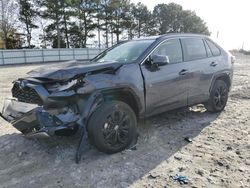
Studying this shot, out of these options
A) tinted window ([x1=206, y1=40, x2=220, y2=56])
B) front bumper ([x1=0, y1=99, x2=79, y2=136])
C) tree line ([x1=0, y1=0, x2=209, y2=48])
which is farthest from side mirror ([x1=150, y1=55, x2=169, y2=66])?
tree line ([x1=0, y1=0, x2=209, y2=48])

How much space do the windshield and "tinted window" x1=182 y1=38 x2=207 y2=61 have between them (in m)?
0.83

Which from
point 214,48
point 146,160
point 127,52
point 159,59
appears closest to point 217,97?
point 214,48

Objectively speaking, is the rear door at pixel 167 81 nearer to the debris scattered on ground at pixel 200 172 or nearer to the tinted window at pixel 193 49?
the tinted window at pixel 193 49

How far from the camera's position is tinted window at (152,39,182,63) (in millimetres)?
4732

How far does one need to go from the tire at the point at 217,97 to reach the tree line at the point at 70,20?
2525cm

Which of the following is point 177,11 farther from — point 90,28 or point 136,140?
point 136,140

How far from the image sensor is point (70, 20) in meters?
36.0

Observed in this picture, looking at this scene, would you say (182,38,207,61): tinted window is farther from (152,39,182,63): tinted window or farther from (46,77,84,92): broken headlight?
(46,77,84,92): broken headlight

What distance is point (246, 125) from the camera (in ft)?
17.4

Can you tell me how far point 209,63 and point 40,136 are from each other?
3.65 meters

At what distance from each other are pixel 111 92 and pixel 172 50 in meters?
1.62

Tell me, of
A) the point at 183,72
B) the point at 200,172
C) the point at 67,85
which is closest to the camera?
the point at 200,172

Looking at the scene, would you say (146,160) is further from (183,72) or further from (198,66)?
(198,66)

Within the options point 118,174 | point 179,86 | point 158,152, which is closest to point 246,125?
point 179,86
